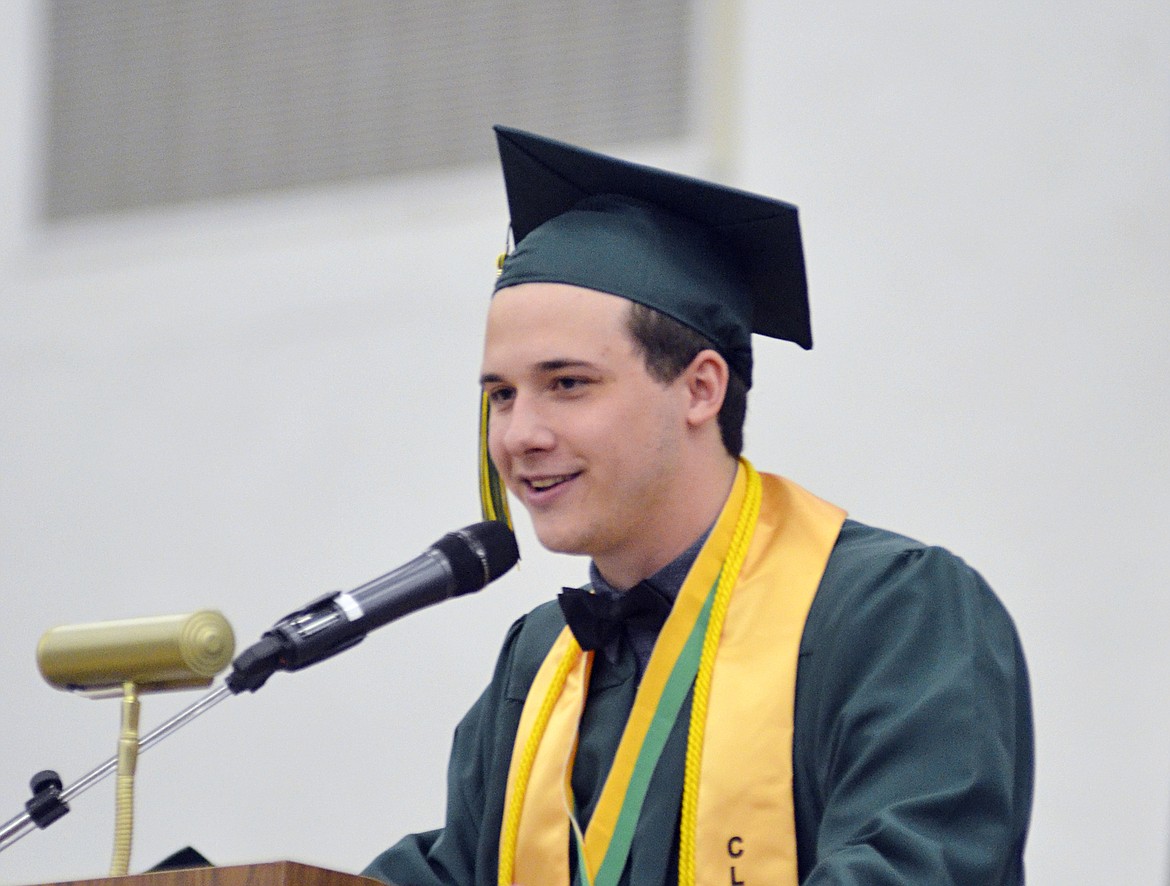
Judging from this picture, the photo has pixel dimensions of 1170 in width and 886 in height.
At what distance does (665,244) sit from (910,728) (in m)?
0.90

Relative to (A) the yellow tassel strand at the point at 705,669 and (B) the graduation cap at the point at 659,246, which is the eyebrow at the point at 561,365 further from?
(A) the yellow tassel strand at the point at 705,669

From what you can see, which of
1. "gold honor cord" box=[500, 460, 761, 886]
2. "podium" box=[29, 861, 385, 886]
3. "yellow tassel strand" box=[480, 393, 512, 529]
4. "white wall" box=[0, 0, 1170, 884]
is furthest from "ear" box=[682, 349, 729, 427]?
"white wall" box=[0, 0, 1170, 884]

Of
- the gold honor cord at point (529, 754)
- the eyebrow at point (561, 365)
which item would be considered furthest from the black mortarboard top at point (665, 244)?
the gold honor cord at point (529, 754)

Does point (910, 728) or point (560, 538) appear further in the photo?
point (560, 538)

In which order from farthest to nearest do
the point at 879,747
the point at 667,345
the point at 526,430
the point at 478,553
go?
the point at 667,345 < the point at 526,430 < the point at 478,553 < the point at 879,747

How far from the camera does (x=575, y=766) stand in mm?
2863

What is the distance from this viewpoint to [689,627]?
2.76 meters

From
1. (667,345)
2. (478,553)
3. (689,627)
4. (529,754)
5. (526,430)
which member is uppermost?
(667,345)

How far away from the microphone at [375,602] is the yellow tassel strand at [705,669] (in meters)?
0.32

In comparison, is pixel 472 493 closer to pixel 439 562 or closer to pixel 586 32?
pixel 586 32

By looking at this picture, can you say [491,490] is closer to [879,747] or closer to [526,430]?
[526,430]

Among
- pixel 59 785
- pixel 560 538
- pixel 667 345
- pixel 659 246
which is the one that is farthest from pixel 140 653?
pixel 659 246

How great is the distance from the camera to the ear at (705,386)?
2832mm

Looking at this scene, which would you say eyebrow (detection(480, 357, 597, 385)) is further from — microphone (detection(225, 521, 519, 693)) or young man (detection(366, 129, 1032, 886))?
microphone (detection(225, 521, 519, 693))
